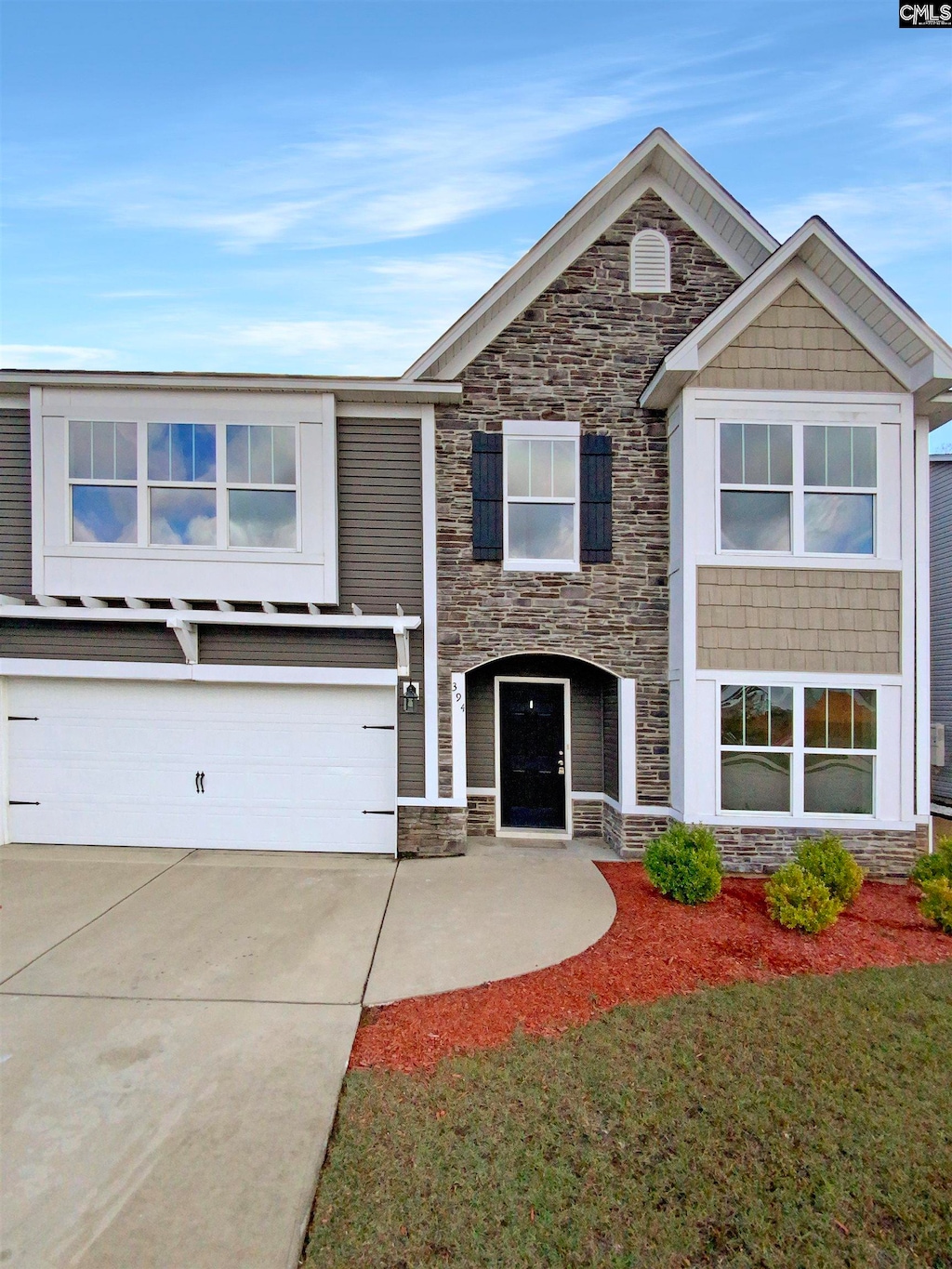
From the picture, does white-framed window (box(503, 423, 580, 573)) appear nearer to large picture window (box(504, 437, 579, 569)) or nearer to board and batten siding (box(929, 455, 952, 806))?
large picture window (box(504, 437, 579, 569))

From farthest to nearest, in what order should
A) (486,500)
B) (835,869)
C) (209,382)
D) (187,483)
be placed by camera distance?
(486,500) < (187,483) < (209,382) < (835,869)

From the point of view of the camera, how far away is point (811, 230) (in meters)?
6.87

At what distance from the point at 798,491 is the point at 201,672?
789 centimetres

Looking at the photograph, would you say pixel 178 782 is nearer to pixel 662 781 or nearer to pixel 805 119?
pixel 662 781

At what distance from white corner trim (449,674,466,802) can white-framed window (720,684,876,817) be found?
3.23m

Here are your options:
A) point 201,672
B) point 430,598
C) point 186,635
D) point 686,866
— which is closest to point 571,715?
point 430,598

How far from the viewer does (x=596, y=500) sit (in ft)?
25.7

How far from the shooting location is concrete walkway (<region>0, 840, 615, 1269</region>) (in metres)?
2.80

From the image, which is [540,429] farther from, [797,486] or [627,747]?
[627,747]

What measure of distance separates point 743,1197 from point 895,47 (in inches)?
472

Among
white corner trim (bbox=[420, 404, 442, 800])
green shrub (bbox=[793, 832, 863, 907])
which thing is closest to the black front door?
white corner trim (bbox=[420, 404, 442, 800])

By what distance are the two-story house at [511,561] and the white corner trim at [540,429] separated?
4 cm

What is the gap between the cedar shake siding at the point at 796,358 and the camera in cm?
731

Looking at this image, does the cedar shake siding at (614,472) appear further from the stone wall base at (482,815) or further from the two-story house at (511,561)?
the stone wall base at (482,815)
